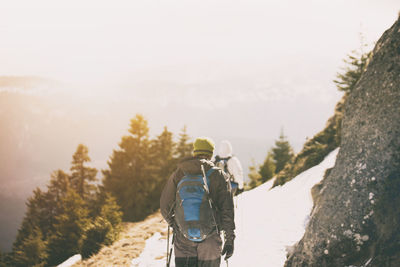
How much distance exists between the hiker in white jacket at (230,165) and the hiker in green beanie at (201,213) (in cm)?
383

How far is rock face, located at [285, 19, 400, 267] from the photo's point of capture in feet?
13.3

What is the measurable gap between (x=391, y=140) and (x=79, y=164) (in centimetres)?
3616

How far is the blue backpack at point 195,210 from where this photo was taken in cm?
364

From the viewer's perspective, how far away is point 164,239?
9562mm

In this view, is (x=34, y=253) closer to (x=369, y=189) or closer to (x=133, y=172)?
(x=133, y=172)

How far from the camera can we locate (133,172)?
31750 millimetres

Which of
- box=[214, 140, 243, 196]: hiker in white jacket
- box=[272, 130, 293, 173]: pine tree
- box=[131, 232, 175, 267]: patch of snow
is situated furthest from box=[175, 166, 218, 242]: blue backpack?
box=[272, 130, 293, 173]: pine tree

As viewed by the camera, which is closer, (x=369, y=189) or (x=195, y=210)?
(x=195, y=210)

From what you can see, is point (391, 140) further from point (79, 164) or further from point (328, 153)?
point (79, 164)

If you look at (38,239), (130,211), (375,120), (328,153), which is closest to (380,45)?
(375,120)

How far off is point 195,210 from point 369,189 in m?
2.66

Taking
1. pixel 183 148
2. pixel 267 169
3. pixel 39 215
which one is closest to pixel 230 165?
pixel 267 169

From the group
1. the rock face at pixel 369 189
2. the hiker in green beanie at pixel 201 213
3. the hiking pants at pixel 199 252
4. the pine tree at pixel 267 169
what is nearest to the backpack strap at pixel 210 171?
the hiker in green beanie at pixel 201 213

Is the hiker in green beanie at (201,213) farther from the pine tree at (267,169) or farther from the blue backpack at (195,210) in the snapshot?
the pine tree at (267,169)
